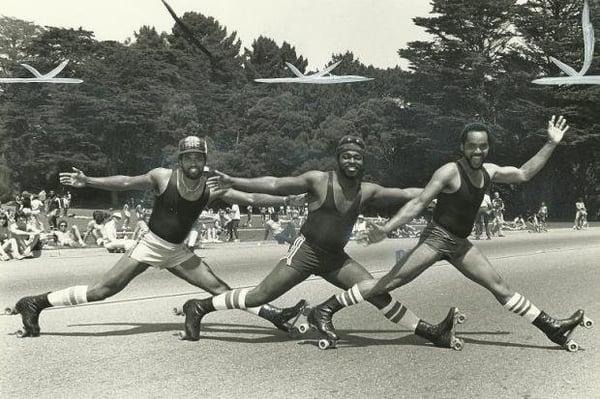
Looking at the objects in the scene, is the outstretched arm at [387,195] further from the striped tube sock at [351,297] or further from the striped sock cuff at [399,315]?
the striped sock cuff at [399,315]

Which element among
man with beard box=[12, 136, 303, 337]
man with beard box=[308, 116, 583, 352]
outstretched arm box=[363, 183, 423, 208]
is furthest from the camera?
man with beard box=[12, 136, 303, 337]

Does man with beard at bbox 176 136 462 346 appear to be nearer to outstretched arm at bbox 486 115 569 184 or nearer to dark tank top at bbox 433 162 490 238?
dark tank top at bbox 433 162 490 238

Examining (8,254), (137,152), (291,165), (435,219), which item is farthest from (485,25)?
(435,219)

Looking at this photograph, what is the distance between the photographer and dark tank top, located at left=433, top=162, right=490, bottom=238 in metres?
6.72

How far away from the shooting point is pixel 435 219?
6906 millimetres

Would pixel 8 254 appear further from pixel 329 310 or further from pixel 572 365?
pixel 572 365

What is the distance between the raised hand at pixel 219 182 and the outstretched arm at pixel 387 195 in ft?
4.09

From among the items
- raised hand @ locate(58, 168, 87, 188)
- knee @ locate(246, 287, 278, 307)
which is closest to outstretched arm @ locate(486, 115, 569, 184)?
knee @ locate(246, 287, 278, 307)

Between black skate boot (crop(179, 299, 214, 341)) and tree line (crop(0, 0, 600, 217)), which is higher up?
tree line (crop(0, 0, 600, 217))

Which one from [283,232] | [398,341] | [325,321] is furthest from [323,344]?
[283,232]

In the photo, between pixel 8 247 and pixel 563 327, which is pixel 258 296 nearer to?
pixel 563 327

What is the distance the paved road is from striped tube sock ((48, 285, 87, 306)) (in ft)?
1.14

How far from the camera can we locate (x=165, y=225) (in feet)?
23.3

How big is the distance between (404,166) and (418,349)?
60.7 m
